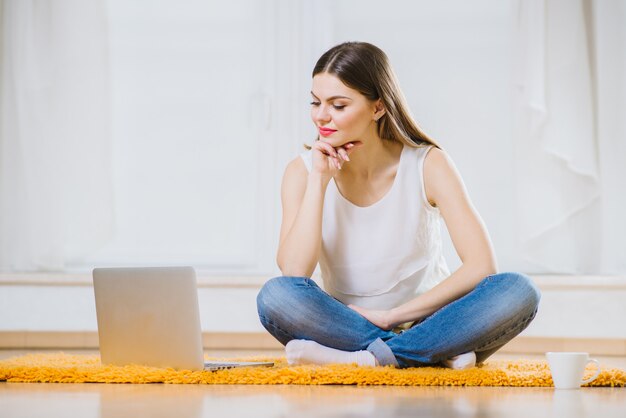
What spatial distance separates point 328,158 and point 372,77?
25 cm

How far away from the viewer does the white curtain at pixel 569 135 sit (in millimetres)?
3863

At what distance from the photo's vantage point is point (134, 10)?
165 inches

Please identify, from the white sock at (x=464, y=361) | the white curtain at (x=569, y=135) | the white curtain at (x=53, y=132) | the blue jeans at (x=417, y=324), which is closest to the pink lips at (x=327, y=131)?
the blue jeans at (x=417, y=324)

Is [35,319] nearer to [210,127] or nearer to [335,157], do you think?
[210,127]

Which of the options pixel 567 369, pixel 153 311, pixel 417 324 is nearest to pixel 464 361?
pixel 417 324

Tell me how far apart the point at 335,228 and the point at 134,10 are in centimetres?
201

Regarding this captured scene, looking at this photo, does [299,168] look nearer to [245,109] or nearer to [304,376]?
[304,376]

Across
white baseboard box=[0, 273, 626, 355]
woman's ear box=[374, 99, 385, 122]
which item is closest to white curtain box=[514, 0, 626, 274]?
white baseboard box=[0, 273, 626, 355]

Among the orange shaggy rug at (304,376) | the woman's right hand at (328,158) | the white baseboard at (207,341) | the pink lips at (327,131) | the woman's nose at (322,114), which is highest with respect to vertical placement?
the woman's nose at (322,114)

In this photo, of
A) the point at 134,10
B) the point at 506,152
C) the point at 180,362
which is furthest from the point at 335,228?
the point at 134,10

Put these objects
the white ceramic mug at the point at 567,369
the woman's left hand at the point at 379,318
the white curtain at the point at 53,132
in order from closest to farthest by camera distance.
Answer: the white ceramic mug at the point at 567,369
the woman's left hand at the point at 379,318
the white curtain at the point at 53,132

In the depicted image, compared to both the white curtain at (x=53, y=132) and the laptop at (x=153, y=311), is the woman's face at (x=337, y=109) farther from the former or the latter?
the white curtain at (x=53, y=132)

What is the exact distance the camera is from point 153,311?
2156 mm

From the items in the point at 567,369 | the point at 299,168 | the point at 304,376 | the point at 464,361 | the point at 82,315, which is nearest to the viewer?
the point at 567,369
